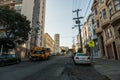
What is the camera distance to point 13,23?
25.9 m

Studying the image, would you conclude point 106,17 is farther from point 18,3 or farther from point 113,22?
point 18,3

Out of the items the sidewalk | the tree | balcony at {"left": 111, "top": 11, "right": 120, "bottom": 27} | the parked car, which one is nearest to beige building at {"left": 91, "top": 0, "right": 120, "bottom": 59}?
balcony at {"left": 111, "top": 11, "right": 120, "bottom": 27}

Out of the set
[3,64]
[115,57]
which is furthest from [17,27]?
[115,57]

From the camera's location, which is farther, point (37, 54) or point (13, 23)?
point (37, 54)

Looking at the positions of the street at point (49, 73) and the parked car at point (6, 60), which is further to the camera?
the parked car at point (6, 60)

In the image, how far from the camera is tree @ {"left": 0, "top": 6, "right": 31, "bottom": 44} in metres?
25.5

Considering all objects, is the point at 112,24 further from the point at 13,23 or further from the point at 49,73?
the point at 13,23

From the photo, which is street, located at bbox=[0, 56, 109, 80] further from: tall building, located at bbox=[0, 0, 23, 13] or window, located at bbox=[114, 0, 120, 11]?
tall building, located at bbox=[0, 0, 23, 13]

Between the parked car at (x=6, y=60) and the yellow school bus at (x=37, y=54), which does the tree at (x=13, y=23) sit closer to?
the yellow school bus at (x=37, y=54)

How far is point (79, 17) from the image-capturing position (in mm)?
32781

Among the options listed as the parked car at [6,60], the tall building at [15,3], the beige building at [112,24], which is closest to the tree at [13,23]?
the parked car at [6,60]

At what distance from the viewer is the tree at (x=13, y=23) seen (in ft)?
83.6

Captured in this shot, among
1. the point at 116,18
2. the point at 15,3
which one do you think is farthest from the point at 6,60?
the point at 15,3

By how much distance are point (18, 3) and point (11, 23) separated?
84.9ft
